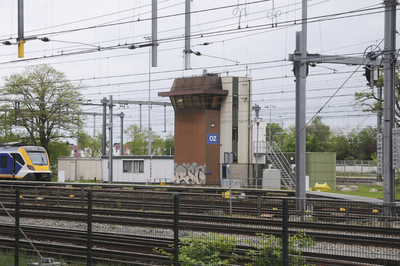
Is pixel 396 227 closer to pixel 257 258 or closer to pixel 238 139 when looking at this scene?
pixel 257 258

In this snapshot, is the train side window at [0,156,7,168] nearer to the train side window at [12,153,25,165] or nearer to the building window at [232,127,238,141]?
the train side window at [12,153,25,165]

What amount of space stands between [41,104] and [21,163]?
17.6 meters

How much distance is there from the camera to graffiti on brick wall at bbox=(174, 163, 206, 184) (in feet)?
117

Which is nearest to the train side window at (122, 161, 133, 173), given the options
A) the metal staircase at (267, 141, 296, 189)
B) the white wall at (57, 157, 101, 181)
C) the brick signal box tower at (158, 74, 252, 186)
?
the brick signal box tower at (158, 74, 252, 186)

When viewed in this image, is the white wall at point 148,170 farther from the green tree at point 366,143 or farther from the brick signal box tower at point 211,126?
the green tree at point 366,143

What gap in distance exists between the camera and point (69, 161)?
4803 centimetres

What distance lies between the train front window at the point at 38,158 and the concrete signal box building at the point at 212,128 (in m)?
10.8

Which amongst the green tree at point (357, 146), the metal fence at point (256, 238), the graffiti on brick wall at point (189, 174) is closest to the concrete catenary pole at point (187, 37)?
the metal fence at point (256, 238)

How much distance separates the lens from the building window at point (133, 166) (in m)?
41.4

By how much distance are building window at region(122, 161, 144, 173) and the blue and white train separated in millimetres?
9937

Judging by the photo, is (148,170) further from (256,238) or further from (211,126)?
(256,238)

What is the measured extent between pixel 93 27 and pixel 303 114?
394 inches

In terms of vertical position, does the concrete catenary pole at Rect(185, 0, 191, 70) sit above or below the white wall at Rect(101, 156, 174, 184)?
above

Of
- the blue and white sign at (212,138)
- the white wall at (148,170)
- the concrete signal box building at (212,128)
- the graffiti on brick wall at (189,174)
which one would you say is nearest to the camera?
the graffiti on brick wall at (189,174)
